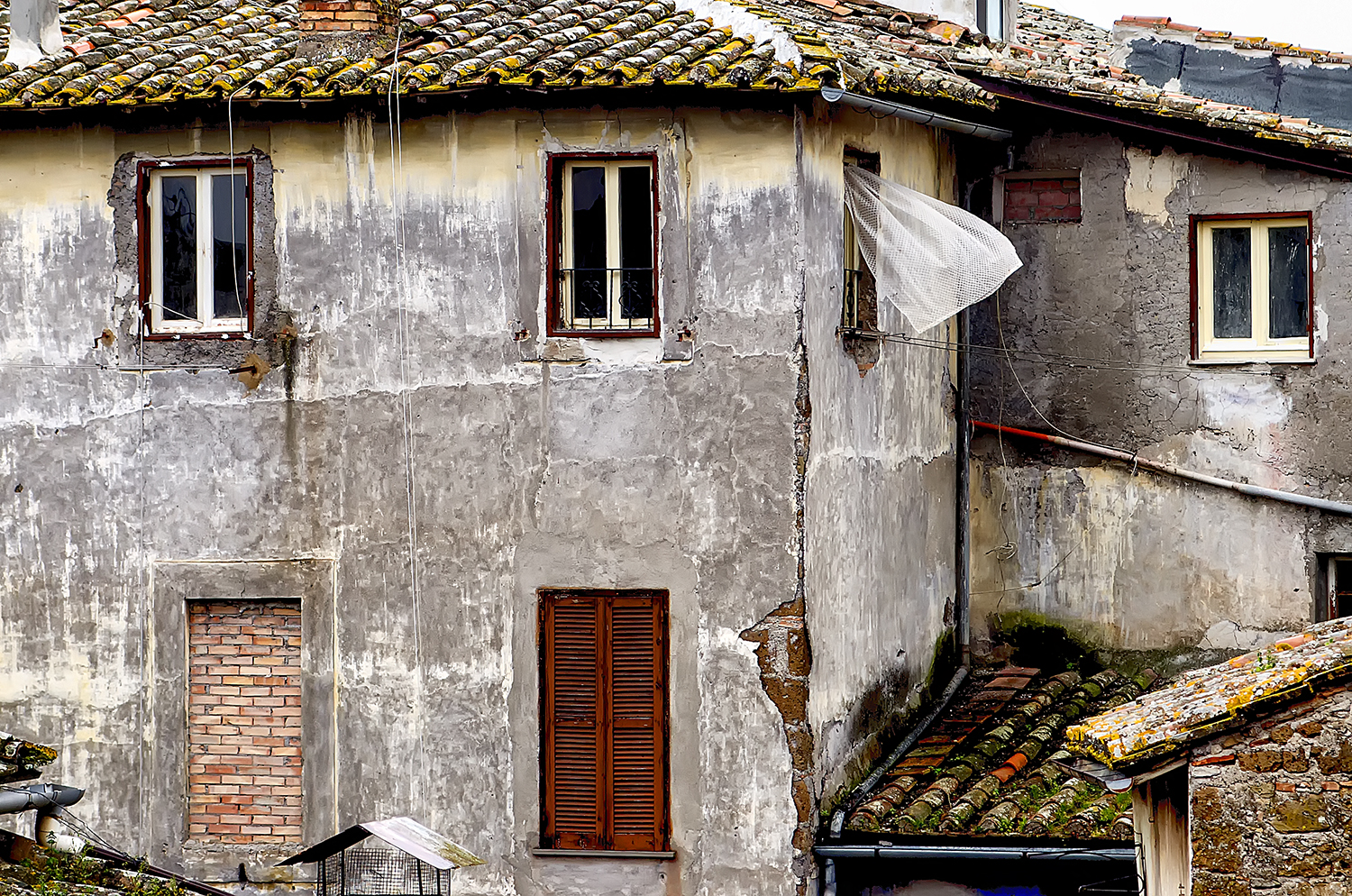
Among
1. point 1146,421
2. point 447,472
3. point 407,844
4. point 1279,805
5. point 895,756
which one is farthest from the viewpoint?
point 1146,421

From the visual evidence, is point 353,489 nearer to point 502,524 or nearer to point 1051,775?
point 502,524

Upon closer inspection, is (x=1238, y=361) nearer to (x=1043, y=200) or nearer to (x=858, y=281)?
(x=1043, y=200)

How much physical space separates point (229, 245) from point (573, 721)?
4002mm

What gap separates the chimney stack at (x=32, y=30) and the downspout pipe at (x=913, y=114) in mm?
5376

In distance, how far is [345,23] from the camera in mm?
12734

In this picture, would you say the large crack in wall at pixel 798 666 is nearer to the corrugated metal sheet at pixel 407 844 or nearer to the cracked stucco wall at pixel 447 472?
the cracked stucco wall at pixel 447 472

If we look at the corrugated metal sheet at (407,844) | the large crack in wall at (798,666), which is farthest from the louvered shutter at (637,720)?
the corrugated metal sheet at (407,844)

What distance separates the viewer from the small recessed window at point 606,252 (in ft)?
40.0

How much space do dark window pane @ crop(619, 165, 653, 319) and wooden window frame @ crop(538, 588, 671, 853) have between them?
1876 mm

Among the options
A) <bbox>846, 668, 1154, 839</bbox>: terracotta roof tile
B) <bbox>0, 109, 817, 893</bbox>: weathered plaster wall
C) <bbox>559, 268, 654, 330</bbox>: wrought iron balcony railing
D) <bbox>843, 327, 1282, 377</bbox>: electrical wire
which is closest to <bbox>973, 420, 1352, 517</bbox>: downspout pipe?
<bbox>843, 327, 1282, 377</bbox>: electrical wire

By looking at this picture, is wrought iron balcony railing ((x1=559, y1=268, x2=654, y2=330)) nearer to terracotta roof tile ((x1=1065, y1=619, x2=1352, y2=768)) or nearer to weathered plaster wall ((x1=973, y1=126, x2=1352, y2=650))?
weathered plaster wall ((x1=973, y1=126, x2=1352, y2=650))

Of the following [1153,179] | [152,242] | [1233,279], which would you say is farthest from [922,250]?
[152,242]

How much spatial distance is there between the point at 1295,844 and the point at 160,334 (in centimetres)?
800

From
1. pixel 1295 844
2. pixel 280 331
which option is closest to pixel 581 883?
pixel 280 331
